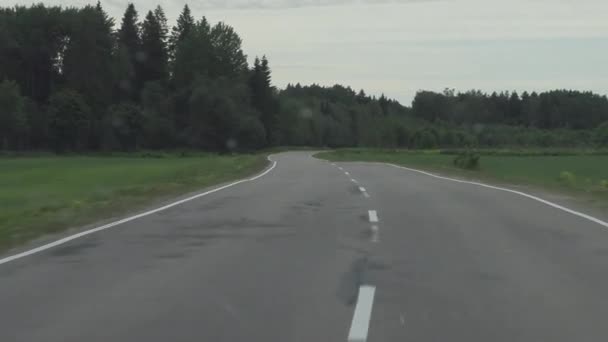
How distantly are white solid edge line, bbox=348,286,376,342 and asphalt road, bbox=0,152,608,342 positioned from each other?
0.14 ft

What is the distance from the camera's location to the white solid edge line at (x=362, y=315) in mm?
5980

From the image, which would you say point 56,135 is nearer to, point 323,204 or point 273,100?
point 273,100

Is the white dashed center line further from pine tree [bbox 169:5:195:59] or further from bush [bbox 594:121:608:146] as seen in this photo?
bush [bbox 594:121:608:146]

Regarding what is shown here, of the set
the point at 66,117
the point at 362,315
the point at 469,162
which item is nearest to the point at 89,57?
the point at 66,117

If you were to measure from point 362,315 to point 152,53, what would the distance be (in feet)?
378

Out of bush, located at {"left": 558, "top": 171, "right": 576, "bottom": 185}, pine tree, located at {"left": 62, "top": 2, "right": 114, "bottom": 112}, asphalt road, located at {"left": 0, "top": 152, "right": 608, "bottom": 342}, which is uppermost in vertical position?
pine tree, located at {"left": 62, "top": 2, "right": 114, "bottom": 112}

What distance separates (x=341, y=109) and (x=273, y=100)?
72037mm

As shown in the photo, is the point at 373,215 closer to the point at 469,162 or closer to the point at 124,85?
the point at 469,162

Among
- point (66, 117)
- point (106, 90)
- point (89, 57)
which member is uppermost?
point (89, 57)

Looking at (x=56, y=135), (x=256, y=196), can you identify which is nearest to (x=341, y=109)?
(x=56, y=135)

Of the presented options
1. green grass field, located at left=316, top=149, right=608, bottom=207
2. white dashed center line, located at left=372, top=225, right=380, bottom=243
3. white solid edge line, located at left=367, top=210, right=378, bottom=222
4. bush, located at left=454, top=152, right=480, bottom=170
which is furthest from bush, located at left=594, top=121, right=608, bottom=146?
white dashed center line, located at left=372, top=225, right=380, bottom=243

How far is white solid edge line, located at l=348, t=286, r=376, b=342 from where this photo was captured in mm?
5980

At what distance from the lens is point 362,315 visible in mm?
6652

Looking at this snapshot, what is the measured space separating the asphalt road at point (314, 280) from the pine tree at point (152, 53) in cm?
10634
